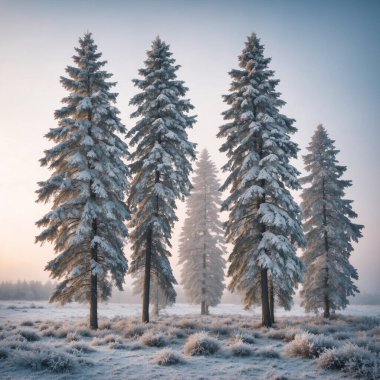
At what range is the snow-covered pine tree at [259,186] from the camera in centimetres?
1648

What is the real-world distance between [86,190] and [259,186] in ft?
30.8

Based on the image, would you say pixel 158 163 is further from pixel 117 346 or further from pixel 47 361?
pixel 47 361

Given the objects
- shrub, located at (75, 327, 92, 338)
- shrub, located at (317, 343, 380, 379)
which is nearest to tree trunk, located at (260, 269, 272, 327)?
shrub, located at (317, 343, 380, 379)

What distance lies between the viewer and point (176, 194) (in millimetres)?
19656

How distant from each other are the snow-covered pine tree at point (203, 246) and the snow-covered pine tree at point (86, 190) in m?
17.8

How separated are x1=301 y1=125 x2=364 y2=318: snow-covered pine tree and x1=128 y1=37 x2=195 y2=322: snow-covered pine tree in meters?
11.6

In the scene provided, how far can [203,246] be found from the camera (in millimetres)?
35000

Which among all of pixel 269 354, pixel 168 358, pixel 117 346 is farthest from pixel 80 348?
pixel 269 354

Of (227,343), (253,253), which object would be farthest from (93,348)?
(253,253)

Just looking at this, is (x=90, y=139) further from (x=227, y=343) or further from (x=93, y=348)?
(x=227, y=343)

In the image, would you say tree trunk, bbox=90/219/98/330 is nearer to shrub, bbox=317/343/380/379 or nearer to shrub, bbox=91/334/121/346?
shrub, bbox=91/334/121/346

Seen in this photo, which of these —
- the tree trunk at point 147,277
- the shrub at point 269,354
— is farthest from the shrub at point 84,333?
the shrub at point 269,354

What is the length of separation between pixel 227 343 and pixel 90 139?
11984 millimetres

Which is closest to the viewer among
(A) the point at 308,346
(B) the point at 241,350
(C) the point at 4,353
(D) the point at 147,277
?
(C) the point at 4,353
